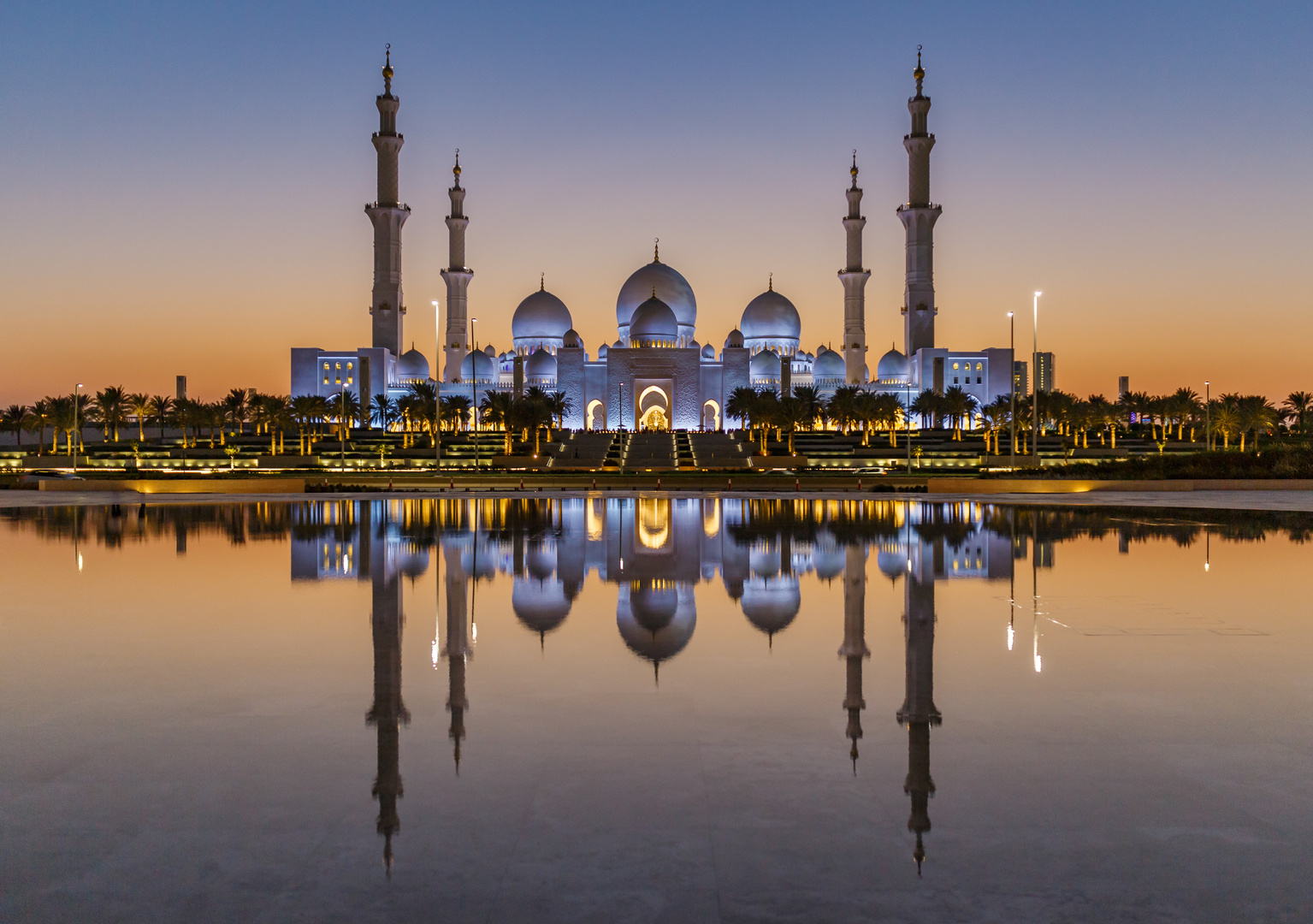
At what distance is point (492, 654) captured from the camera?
8.27 m

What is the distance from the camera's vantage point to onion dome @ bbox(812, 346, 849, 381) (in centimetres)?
9212

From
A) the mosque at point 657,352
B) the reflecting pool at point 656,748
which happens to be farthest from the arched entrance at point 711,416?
the reflecting pool at point 656,748

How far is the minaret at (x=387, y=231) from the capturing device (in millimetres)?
76938

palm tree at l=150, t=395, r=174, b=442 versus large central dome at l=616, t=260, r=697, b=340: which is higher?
large central dome at l=616, t=260, r=697, b=340

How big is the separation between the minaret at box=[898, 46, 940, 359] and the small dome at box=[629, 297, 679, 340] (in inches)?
767

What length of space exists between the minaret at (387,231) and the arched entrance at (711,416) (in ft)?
84.4

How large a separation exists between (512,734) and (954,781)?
2.44 meters

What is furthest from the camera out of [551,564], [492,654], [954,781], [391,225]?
[391,225]

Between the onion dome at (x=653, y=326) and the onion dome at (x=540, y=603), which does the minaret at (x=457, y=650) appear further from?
the onion dome at (x=653, y=326)

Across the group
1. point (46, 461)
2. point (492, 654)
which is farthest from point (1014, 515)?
point (46, 461)

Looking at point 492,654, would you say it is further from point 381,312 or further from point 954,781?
point 381,312

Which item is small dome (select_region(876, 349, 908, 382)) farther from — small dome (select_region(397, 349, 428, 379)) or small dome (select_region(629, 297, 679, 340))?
small dome (select_region(397, 349, 428, 379))

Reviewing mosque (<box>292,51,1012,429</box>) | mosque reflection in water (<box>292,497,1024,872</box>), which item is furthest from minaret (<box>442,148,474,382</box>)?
mosque reflection in water (<box>292,497,1024,872</box>)

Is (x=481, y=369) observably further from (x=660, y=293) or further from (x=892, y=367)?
(x=892, y=367)
